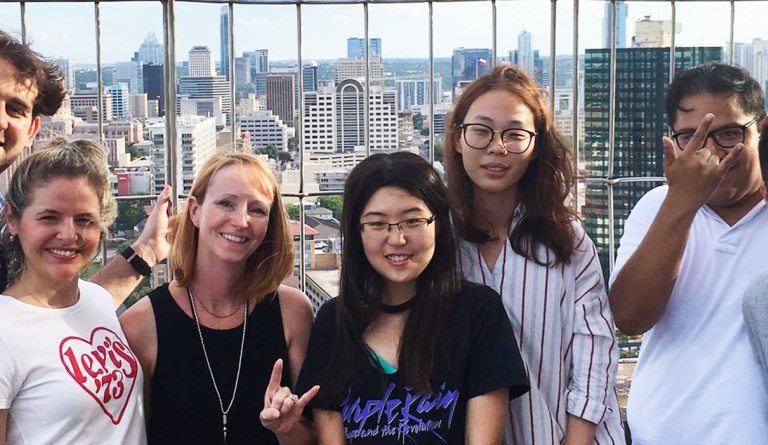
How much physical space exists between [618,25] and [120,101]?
218cm

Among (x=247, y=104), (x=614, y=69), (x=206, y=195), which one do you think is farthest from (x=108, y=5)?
(x=614, y=69)

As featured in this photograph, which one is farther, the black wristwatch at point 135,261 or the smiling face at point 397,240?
the black wristwatch at point 135,261

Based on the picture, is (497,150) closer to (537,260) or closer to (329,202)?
(537,260)

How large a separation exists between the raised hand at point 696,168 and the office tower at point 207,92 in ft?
6.40

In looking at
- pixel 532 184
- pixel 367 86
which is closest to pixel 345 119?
pixel 367 86

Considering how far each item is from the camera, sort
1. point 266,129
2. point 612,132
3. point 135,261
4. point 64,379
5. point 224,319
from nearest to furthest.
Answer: point 64,379 → point 224,319 → point 135,261 → point 266,129 → point 612,132

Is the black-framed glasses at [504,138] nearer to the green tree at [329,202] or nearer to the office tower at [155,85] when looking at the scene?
the green tree at [329,202]

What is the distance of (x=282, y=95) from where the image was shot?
4055mm

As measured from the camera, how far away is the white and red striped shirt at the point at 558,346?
2826 millimetres

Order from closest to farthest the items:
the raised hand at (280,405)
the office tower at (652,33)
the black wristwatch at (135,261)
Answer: the raised hand at (280,405) < the black wristwatch at (135,261) < the office tower at (652,33)

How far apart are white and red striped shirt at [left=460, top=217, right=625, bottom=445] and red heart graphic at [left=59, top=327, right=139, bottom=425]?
1129mm

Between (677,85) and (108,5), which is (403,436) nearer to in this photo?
(677,85)

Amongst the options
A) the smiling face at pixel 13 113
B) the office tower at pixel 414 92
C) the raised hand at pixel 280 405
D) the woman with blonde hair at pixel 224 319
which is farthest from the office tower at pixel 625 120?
the smiling face at pixel 13 113

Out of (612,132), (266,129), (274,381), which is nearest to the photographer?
(274,381)
